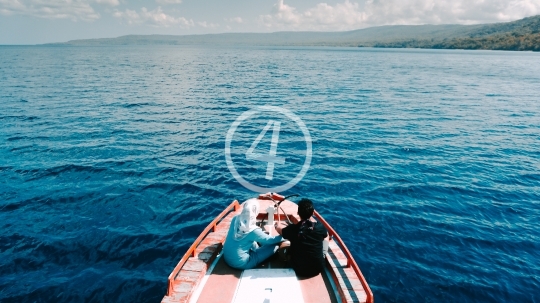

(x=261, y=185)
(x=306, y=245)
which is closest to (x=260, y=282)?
(x=306, y=245)

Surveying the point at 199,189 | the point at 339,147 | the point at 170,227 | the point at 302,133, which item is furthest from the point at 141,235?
the point at 302,133

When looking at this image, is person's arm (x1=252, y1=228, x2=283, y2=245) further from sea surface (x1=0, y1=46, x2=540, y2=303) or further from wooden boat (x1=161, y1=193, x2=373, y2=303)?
sea surface (x1=0, y1=46, x2=540, y2=303)

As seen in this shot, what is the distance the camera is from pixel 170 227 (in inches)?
652

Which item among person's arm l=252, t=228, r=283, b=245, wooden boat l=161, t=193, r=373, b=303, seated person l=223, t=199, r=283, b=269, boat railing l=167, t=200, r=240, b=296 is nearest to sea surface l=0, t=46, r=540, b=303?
boat railing l=167, t=200, r=240, b=296

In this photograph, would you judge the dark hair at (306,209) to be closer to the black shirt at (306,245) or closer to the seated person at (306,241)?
the seated person at (306,241)

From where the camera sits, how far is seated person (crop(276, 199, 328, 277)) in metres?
9.02

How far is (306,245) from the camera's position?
9.28 meters

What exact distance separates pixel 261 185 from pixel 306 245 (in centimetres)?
1269

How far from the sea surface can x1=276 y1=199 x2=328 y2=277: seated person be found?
452 centimetres

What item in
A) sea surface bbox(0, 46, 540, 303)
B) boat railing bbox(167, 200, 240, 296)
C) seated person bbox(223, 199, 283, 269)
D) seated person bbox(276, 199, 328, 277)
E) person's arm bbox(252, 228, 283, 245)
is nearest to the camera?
boat railing bbox(167, 200, 240, 296)

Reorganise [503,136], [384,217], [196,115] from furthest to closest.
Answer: [196,115] → [503,136] → [384,217]

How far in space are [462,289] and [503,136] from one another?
25.1m

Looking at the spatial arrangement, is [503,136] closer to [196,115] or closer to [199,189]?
[199,189]

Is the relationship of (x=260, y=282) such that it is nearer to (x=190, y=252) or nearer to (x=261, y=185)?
(x=190, y=252)
